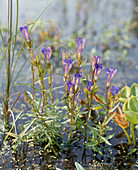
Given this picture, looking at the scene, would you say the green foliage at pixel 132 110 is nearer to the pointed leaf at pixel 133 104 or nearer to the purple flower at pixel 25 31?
the pointed leaf at pixel 133 104

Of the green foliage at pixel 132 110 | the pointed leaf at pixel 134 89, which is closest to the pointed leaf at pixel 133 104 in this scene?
the green foliage at pixel 132 110

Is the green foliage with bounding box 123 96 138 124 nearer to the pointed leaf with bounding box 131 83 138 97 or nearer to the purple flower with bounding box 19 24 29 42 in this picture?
the pointed leaf with bounding box 131 83 138 97

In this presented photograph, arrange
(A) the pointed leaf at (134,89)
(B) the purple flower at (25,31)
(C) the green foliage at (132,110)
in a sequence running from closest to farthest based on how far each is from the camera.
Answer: (B) the purple flower at (25,31) < (C) the green foliage at (132,110) < (A) the pointed leaf at (134,89)

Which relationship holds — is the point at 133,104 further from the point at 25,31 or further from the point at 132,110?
the point at 25,31

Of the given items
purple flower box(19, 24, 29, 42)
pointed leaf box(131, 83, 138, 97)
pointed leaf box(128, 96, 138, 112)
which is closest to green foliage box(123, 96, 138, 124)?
pointed leaf box(128, 96, 138, 112)

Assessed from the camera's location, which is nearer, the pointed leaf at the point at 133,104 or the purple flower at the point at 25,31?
the purple flower at the point at 25,31

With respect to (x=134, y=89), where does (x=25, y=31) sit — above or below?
above

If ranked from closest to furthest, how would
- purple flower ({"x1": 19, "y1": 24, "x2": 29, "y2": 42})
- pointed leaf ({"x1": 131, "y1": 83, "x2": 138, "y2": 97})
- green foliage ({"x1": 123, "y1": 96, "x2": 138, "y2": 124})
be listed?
1. purple flower ({"x1": 19, "y1": 24, "x2": 29, "y2": 42})
2. green foliage ({"x1": 123, "y1": 96, "x2": 138, "y2": 124})
3. pointed leaf ({"x1": 131, "y1": 83, "x2": 138, "y2": 97})

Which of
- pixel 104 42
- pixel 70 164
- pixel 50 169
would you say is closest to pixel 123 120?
pixel 70 164

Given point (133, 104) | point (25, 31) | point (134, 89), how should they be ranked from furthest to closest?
point (134, 89) → point (133, 104) → point (25, 31)

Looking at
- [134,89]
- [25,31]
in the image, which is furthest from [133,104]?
[25,31]

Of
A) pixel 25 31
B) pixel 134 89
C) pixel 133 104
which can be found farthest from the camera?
pixel 134 89
